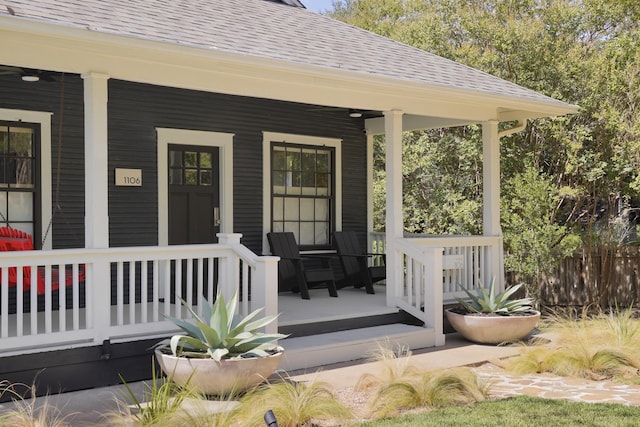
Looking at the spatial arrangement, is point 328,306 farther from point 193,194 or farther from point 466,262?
point 193,194

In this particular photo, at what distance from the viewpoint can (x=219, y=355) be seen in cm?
600

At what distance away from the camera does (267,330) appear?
7148mm

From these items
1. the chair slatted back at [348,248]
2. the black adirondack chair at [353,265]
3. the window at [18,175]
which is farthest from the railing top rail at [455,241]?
the window at [18,175]

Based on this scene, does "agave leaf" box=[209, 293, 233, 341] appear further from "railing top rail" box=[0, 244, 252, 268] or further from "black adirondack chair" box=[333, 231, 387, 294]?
"black adirondack chair" box=[333, 231, 387, 294]

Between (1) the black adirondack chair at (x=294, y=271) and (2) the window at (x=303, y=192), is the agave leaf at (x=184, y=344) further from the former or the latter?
(2) the window at (x=303, y=192)

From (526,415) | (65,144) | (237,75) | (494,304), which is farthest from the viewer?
(494,304)

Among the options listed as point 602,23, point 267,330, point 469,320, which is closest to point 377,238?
point 469,320

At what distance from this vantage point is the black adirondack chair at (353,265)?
10.8 meters

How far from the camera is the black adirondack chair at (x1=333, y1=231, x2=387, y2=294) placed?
1078 centimetres

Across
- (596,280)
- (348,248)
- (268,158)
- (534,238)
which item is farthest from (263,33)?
(596,280)

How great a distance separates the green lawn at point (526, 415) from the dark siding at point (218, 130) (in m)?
4.90

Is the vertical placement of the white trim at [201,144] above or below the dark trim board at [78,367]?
above

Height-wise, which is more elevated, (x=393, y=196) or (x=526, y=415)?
(x=393, y=196)

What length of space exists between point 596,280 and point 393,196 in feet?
17.8
